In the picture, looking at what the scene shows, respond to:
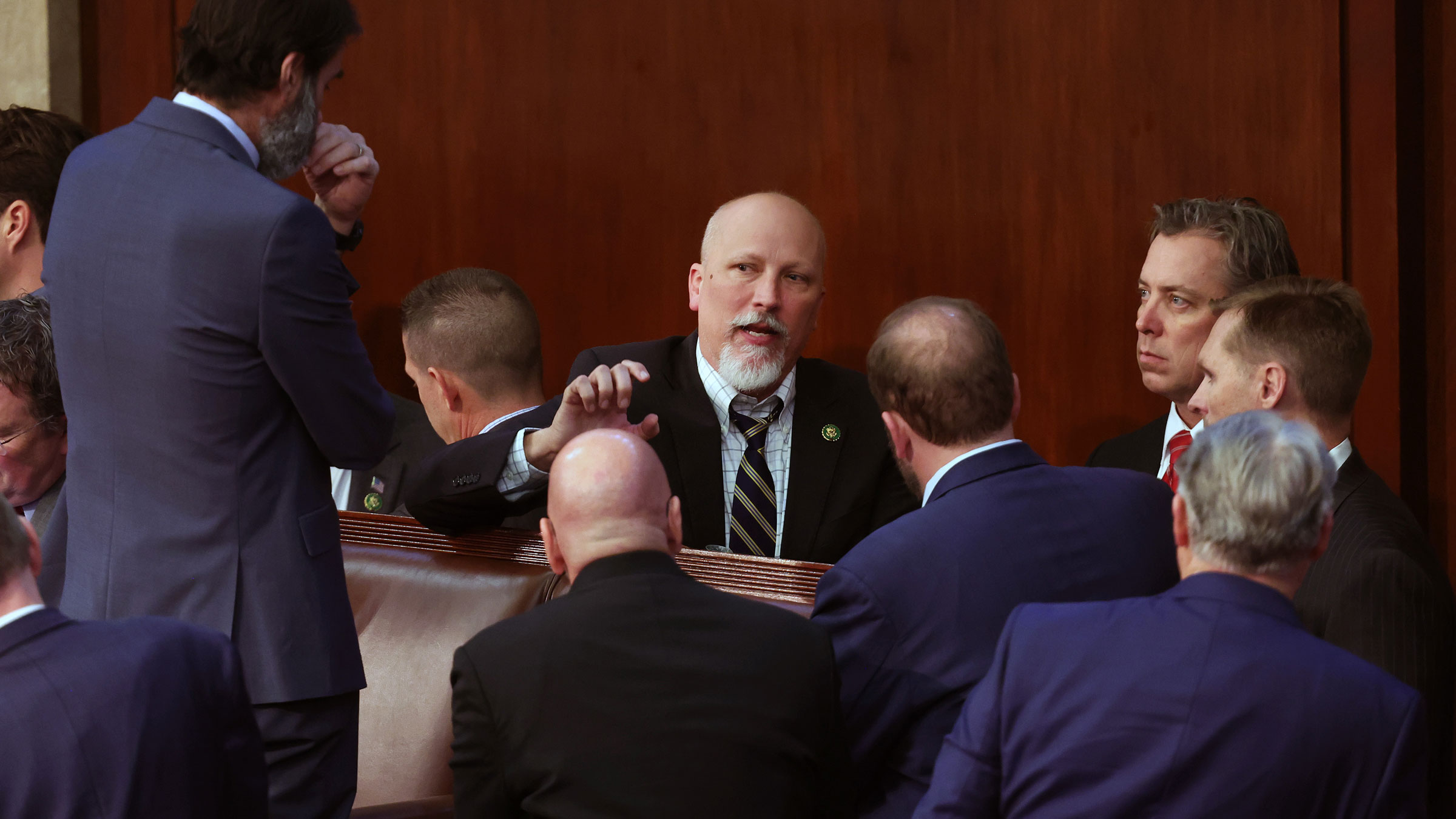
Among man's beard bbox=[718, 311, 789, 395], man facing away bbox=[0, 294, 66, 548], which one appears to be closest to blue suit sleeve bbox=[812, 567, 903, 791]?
man's beard bbox=[718, 311, 789, 395]

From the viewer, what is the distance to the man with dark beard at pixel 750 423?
8.50 ft

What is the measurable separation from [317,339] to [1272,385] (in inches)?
57.6

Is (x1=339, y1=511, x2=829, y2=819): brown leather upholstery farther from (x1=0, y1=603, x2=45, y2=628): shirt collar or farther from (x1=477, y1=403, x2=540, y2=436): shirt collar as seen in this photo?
(x1=0, y1=603, x2=45, y2=628): shirt collar

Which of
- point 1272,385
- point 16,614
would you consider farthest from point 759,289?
point 16,614

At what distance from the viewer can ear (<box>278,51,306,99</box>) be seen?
190 centimetres

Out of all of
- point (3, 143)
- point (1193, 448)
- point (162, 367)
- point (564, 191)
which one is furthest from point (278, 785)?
point (564, 191)

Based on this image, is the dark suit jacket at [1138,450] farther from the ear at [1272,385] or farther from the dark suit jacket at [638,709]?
the dark suit jacket at [638,709]

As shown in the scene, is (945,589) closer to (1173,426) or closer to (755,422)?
(755,422)

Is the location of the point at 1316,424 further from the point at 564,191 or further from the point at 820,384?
the point at 564,191

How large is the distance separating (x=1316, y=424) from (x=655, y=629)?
3.85ft

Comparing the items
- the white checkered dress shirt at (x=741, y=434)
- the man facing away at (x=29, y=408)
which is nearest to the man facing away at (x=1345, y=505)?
the white checkered dress shirt at (x=741, y=434)

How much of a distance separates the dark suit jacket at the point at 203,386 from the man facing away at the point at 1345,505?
138cm

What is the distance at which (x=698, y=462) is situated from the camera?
2.77 m

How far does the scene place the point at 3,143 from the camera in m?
2.99
